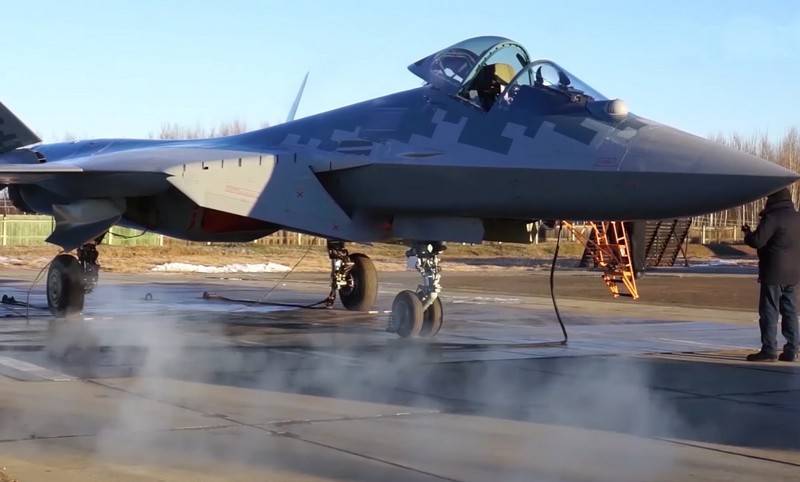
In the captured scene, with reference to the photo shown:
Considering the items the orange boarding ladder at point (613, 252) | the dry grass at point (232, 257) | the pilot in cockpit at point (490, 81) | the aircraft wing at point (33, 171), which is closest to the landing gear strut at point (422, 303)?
the pilot in cockpit at point (490, 81)

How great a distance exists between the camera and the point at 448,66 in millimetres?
12453

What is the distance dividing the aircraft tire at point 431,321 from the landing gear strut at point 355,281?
3927mm

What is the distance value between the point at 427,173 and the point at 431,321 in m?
1.87

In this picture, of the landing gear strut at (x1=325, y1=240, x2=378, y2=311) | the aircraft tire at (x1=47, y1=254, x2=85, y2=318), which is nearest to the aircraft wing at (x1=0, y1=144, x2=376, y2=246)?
the aircraft tire at (x1=47, y1=254, x2=85, y2=318)

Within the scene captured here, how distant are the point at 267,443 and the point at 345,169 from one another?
263 inches

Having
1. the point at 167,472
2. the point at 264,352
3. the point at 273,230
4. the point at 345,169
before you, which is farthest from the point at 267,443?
the point at 273,230

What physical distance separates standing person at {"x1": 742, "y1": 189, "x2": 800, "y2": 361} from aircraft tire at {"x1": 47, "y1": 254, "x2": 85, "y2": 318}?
28.2 feet

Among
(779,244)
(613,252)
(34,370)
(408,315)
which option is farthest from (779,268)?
(34,370)

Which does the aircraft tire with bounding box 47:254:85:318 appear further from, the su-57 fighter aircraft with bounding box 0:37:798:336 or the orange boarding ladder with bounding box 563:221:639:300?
the orange boarding ladder with bounding box 563:221:639:300

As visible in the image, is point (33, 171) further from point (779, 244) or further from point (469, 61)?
point (779, 244)

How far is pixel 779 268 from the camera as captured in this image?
11062 mm

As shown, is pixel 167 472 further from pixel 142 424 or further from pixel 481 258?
pixel 481 258

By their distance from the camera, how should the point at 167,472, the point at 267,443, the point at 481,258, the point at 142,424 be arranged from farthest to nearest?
the point at 481,258, the point at 142,424, the point at 267,443, the point at 167,472

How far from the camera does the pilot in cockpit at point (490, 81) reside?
11.9 metres
